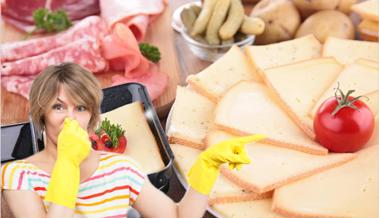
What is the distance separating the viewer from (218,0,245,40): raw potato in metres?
2.36

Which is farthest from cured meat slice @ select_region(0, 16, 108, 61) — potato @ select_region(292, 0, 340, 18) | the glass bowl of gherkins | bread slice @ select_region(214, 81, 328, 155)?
potato @ select_region(292, 0, 340, 18)

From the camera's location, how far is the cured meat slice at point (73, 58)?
7.48ft

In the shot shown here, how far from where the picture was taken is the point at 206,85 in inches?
82.7

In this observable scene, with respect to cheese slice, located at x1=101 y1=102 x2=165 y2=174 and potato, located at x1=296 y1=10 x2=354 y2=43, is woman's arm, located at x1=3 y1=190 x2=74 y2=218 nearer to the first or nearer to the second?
cheese slice, located at x1=101 y1=102 x2=165 y2=174

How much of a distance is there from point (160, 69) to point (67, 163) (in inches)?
48.9

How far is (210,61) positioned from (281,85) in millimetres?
510

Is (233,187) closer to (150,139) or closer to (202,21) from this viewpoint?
(150,139)

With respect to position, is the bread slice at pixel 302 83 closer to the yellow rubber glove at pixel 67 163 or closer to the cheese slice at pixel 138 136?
the cheese slice at pixel 138 136

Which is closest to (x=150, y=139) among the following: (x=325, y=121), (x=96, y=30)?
(x=325, y=121)

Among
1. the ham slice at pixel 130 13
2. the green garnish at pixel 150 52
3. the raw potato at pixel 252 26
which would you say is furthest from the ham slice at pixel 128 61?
the raw potato at pixel 252 26

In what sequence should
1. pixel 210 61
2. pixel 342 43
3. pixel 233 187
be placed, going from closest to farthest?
pixel 233 187
pixel 342 43
pixel 210 61

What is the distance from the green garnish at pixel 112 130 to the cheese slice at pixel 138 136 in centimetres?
5

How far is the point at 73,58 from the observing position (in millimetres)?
2324

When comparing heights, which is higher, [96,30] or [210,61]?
[96,30]
